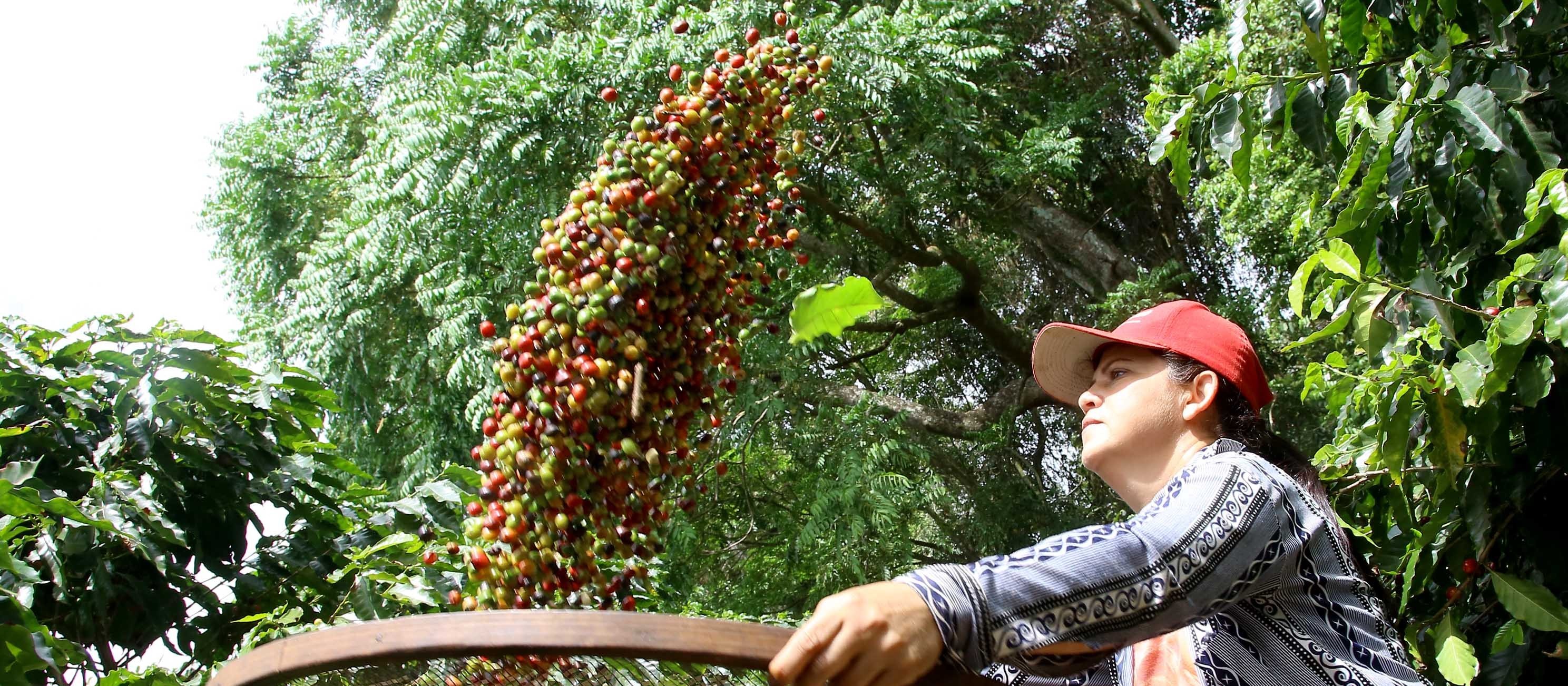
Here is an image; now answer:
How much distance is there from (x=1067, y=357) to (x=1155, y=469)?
245 mm

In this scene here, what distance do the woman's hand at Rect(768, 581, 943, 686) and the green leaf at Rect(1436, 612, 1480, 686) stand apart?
1752 millimetres

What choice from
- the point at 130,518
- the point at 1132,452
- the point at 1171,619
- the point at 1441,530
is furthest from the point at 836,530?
the point at 1171,619

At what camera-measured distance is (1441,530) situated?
2410mm

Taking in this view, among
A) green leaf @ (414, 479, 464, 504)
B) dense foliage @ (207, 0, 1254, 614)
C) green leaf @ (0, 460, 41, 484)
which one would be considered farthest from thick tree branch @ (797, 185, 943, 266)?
green leaf @ (0, 460, 41, 484)

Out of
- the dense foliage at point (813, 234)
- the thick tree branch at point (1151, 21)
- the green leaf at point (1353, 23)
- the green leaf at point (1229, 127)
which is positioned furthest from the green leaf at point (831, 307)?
the thick tree branch at point (1151, 21)

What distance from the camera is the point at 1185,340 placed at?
134 centimetres

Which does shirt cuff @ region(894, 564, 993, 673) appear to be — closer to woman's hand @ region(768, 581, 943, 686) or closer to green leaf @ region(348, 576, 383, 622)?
woman's hand @ region(768, 581, 943, 686)

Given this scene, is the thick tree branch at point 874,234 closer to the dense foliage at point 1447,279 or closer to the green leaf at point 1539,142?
the dense foliage at point 1447,279

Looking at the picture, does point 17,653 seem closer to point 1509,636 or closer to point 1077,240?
point 1509,636

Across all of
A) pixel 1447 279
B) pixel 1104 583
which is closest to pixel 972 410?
pixel 1447 279

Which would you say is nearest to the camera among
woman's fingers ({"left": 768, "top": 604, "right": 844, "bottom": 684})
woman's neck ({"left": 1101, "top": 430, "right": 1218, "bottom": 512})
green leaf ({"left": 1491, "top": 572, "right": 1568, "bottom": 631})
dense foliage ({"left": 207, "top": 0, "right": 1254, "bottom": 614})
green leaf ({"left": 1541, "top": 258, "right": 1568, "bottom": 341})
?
woman's fingers ({"left": 768, "top": 604, "right": 844, "bottom": 684})

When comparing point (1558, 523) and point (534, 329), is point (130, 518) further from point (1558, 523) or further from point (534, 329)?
point (1558, 523)

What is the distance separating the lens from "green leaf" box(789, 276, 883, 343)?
0.98m

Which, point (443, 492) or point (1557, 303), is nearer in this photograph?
point (1557, 303)
